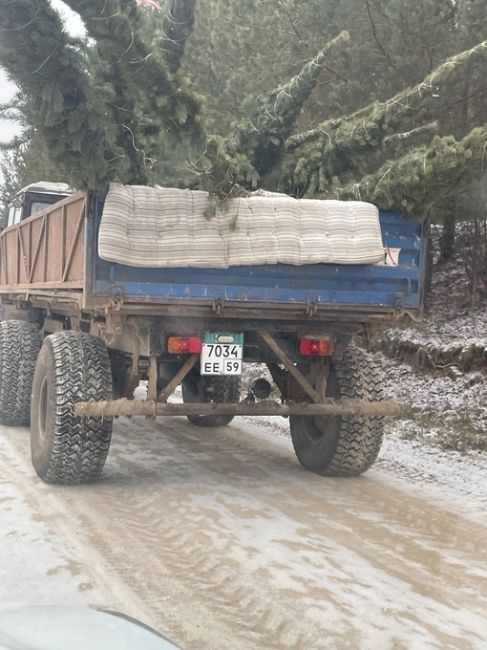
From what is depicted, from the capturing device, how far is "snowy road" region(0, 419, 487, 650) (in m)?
3.73

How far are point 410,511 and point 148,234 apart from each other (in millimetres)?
2898

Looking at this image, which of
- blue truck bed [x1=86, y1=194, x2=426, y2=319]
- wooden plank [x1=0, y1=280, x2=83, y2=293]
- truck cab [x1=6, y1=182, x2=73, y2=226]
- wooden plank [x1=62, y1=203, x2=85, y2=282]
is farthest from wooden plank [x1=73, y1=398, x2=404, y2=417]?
truck cab [x1=6, y1=182, x2=73, y2=226]

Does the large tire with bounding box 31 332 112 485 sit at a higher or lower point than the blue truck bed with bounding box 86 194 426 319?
lower

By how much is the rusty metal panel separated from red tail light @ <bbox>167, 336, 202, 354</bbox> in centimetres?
85

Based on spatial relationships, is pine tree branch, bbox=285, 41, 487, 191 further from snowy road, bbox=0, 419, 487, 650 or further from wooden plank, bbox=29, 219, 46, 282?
snowy road, bbox=0, 419, 487, 650

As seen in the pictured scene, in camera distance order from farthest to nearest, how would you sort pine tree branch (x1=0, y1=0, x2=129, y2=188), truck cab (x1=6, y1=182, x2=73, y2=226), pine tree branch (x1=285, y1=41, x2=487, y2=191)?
1. truck cab (x1=6, y1=182, x2=73, y2=226)
2. pine tree branch (x1=285, y1=41, x2=487, y2=191)
3. pine tree branch (x1=0, y1=0, x2=129, y2=188)

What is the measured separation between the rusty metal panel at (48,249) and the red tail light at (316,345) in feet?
6.44

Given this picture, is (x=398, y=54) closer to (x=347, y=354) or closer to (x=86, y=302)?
(x=347, y=354)

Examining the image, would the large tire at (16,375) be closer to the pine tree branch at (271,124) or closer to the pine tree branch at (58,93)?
the pine tree branch at (271,124)

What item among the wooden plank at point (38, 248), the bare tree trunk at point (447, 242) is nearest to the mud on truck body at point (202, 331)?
the wooden plank at point (38, 248)

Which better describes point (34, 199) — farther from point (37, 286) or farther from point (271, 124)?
point (271, 124)

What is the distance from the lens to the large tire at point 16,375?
337 inches

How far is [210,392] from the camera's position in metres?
7.97

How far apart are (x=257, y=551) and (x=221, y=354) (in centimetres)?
184
